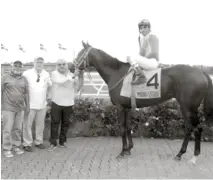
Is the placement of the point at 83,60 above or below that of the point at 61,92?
above

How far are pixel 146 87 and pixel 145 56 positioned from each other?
62 centimetres

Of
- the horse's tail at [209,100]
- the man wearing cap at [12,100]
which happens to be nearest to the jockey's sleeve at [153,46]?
the horse's tail at [209,100]

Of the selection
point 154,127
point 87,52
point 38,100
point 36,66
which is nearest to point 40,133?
point 38,100

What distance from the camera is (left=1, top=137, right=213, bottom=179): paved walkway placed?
440cm

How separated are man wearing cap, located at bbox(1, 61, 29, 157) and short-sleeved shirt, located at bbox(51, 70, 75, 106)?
23.5 inches

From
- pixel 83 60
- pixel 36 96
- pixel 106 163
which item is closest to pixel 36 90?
pixel 36 96

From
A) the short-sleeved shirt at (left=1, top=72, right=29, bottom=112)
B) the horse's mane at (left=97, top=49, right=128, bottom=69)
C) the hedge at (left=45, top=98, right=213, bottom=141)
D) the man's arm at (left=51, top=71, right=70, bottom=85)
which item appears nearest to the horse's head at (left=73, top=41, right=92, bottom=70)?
the horse's mane at (left=97, top=49, right=128, bottom=69)

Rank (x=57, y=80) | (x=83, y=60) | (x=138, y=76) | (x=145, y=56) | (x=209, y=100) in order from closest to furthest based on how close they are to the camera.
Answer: (x=209, y=100) < (x=138, y=76) < (x=145, y=56) < (x=83, y=60) < (x=57, y=80)

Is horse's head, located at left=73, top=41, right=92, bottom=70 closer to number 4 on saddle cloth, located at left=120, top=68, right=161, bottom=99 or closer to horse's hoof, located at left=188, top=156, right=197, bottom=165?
number 4 on saddle cloth, located at left=120, top=68, right=161, bottom=99

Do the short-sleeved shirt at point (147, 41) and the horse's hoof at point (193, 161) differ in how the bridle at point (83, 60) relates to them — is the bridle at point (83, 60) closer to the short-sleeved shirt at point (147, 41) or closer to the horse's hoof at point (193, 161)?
the short-sleeved shirt at point (147, 41)

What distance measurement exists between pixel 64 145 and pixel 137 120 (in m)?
1.96

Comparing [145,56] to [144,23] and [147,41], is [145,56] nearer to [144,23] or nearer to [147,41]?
[147,41]

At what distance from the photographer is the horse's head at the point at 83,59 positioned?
18.8 feet

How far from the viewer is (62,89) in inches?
235
